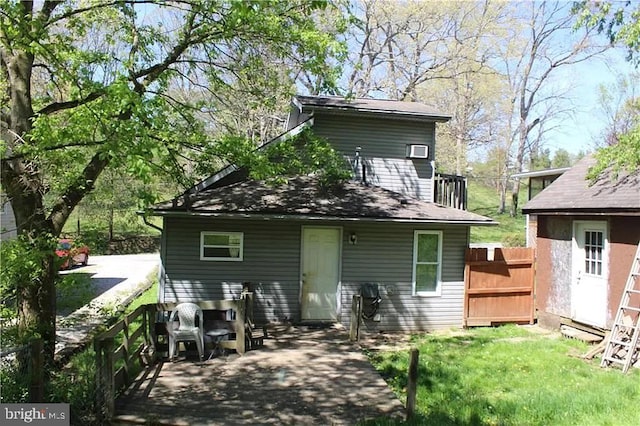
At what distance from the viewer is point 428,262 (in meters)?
11.2

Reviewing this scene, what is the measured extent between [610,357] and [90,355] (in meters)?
9.26

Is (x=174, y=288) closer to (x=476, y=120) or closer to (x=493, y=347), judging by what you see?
(x=493, y=347)

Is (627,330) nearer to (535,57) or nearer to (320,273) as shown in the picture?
(320,273)

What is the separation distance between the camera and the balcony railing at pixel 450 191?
41.7 feet

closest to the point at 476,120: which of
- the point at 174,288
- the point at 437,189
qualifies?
the point at 437,189

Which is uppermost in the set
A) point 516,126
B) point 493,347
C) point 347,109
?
point 516,126

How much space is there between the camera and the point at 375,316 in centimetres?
1077

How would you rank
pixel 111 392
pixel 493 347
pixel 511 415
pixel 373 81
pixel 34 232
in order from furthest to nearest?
pixel 373 81
pixel 493 347
pixel 34 232
pixel 511 415
pixel 111 392

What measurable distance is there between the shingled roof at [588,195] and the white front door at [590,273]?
0.49 meters

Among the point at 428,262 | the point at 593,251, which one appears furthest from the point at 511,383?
the point at 593,251

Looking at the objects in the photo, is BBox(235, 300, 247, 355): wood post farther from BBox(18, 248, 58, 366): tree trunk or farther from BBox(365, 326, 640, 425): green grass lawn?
BBox(18, 248, 58, 366): tree trunk

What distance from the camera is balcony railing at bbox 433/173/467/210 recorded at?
12703 millimetres

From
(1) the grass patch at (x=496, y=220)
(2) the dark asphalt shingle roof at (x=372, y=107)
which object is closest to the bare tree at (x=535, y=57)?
(1) the grass patch at (x=496, y=220)

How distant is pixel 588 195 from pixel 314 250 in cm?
647
